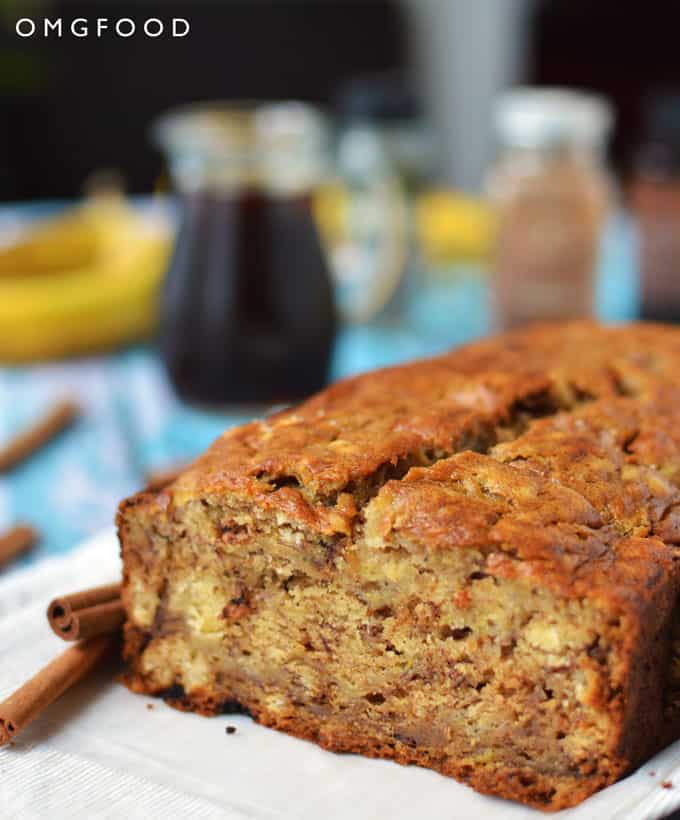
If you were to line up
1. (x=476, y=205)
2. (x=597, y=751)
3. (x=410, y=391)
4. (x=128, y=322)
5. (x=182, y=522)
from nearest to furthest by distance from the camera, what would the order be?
(x=597, y=751)
(x=182, y=522)
(x=410, y=391)
(x=128, y=322)
(x=476, y=205)

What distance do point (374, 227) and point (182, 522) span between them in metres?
1.99

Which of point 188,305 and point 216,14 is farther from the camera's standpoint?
point 216,14

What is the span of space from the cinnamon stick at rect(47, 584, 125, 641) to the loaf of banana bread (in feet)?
0.11

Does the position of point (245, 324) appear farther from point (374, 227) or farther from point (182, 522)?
point (182, 522)

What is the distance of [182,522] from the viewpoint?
4.83ft

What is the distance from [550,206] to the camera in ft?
9.71

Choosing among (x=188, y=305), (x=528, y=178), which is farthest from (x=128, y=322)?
(x=528, y=178)

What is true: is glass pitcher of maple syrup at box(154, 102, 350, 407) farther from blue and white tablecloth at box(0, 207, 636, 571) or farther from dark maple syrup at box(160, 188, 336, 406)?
blue and white tablecloth at box(0, 207, 636, 571)

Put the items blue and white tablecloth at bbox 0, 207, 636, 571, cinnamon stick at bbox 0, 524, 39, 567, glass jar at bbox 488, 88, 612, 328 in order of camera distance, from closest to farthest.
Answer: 1. cinnamon stick at bbox 0, 524, 39, 567
2. blue and white tablecloth at bbox 0, 207, 636, 571
3. glass jar at bbox 488, 88, 612, 328

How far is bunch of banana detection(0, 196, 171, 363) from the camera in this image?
312 centimetres

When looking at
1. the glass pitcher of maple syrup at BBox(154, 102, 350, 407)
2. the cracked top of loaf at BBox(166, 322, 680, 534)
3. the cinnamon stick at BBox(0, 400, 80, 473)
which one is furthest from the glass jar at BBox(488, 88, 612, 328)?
the cinnamon stick at BBox(0, 400, 80, 473)

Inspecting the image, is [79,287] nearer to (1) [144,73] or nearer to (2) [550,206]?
(2) [550,206]

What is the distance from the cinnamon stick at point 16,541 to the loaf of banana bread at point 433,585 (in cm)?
51

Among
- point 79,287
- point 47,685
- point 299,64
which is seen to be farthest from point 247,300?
point 299,64
